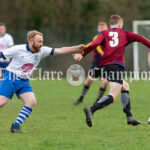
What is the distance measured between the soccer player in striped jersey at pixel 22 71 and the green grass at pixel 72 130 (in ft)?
1.26

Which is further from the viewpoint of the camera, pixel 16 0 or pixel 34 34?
pixel 16 0

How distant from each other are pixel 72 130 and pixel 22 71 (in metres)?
1.20

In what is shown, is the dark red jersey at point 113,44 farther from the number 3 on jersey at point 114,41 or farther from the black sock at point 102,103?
the black sock at point 102,103

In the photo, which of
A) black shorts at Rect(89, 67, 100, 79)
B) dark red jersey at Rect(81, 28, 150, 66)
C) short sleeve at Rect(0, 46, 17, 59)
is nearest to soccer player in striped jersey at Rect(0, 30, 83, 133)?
short sleeve at Rect(0, 46, 17, 59)

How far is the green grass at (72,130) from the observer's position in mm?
5984

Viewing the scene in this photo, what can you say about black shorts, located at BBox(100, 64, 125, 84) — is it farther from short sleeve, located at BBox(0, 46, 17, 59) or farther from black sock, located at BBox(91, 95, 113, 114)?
short sleeve, located at BBox(0, 46, 17, 59)

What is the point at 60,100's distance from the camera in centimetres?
1289

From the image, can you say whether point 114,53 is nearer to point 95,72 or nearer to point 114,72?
point 114,72

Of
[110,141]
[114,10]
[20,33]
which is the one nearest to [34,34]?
[110,141]

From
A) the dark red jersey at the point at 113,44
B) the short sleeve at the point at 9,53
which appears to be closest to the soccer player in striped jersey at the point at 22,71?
the short sleeve at the point at 9,53

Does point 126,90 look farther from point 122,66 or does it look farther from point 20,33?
point 20,33

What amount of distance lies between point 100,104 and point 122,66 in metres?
0.76

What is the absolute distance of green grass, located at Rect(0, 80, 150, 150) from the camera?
5984mm

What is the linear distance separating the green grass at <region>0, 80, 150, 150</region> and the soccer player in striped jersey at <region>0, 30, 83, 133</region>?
384mm
